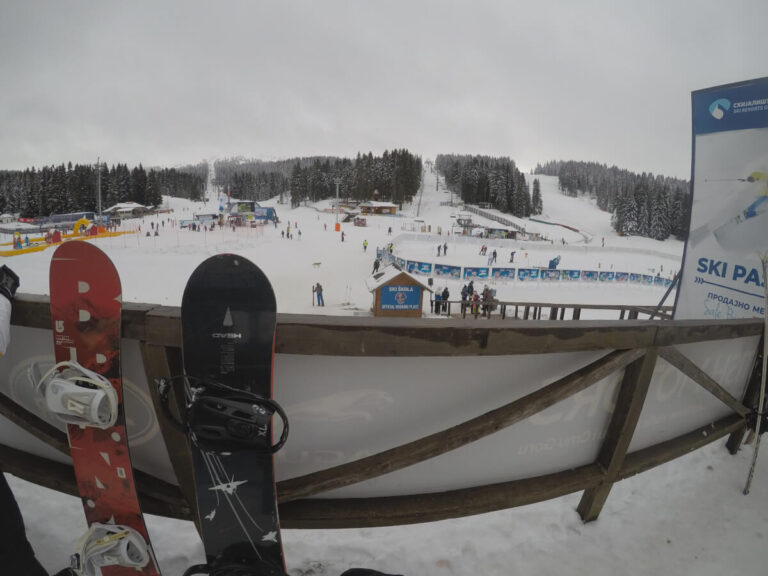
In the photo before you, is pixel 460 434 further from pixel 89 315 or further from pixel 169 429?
pixel 89 315

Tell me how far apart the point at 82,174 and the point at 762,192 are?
7033cm

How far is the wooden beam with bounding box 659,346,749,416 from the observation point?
181 centimetres

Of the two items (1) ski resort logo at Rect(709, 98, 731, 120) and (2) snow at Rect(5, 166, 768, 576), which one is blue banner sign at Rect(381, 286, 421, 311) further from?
(2) snow at Rect(5, 166, 768, 576)

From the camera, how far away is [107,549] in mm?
1661

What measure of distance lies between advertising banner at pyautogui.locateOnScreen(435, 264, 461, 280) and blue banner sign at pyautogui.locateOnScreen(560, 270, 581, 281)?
624 cm

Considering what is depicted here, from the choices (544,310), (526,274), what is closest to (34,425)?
(544,310)

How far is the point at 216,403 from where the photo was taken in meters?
1.40

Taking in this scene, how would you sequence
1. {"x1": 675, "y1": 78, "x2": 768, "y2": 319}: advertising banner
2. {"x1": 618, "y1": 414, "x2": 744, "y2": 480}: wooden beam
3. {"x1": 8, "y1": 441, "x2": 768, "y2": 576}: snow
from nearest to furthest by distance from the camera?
1. {"x1": 8, "y1": 441, "x2": 768, "y2": 576}: snow
2. {"x1": 618, "y1": 414, "x2": 744, "y2": 480}: wooden beam
3. {"x1": 675, "y1": 78, "x2": 768, "y2": 319}: advertising banner

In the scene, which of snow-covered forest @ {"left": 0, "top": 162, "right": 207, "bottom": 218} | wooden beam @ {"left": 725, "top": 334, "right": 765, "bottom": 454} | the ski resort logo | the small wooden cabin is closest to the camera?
wooden beam @ {"left": 725, "top": 334, "right": 765, "bottom": 454}

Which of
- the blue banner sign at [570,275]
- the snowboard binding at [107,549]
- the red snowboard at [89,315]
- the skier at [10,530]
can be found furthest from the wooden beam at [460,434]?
the blue banner sign at [570,275]

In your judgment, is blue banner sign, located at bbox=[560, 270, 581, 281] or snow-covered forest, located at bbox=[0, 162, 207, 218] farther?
snow-covered forest, located at bbox=[0, 162, 207, 218]

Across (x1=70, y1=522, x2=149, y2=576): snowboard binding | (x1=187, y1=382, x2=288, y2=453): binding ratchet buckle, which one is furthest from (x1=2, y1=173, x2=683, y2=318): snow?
(x1=187, y1=382, x2=288, y2=453): binding ratchet buckle

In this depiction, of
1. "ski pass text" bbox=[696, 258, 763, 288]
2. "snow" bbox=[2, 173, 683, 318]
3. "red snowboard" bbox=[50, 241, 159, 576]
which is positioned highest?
"ski pass text" bbox=[696, 258, 763, 288]

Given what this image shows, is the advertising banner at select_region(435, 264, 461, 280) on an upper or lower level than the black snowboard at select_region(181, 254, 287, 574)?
lower
